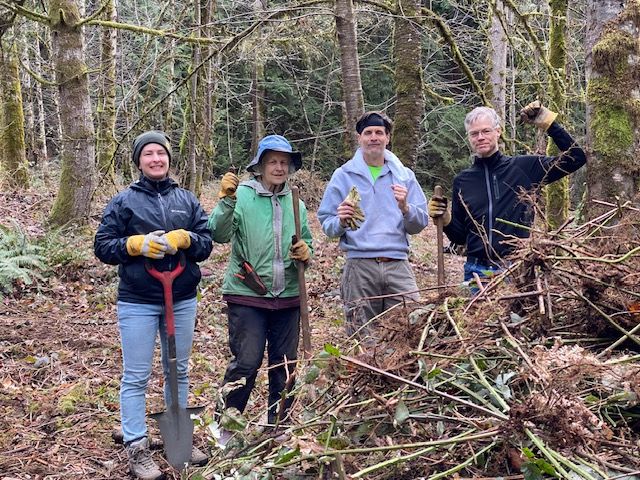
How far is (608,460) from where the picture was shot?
1.71 meters

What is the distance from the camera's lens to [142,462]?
3973 millimetres

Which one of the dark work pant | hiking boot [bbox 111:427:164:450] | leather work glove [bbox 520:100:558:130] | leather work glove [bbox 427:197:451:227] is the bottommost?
hiking boot [bbox 111:427:164:450]

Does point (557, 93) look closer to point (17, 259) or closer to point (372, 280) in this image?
point (372, 280)

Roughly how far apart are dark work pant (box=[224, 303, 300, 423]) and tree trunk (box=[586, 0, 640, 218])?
2174 millimetres

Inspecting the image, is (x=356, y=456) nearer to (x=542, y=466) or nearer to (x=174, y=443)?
(x=542, y=466)

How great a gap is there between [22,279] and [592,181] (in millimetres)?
6373

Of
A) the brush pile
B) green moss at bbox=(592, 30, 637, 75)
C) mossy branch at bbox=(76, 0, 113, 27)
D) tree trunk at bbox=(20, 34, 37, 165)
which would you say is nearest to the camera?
the brush pile

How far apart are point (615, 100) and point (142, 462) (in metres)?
3.82

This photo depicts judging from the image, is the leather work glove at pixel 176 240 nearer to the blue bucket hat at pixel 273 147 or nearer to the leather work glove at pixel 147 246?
the leather work glove at pixel 147 246

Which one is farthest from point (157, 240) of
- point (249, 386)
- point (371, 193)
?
point (371, 193)

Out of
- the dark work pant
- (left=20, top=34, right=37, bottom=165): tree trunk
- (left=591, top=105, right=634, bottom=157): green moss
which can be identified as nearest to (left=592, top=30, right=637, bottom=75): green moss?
(left=591, top=105, right=634, bottom=157): green moss

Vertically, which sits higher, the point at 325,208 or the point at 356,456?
the point at 325,208

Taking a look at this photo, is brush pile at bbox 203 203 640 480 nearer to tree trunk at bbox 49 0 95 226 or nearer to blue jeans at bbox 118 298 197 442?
blue jeans at bbox 118 298 197 442

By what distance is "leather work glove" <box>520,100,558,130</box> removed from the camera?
4.02 m
